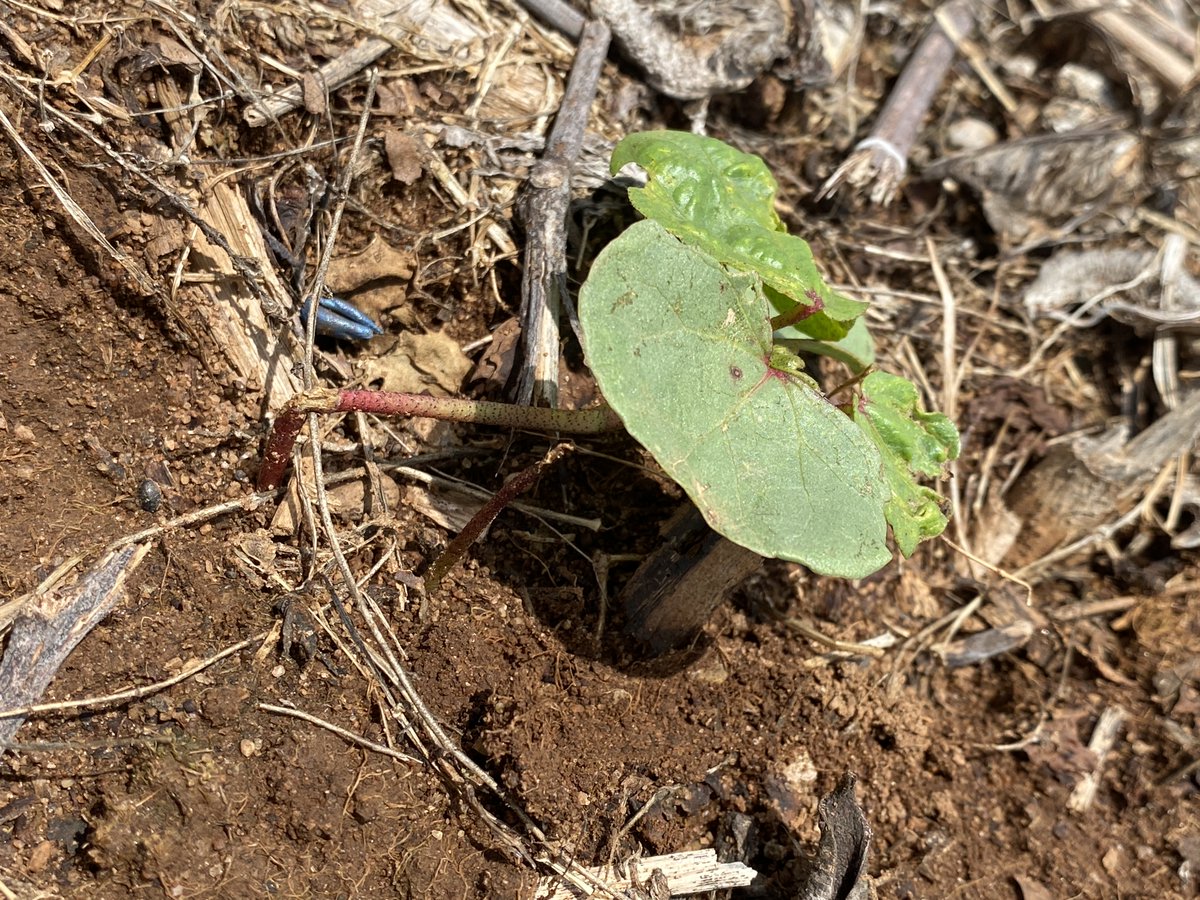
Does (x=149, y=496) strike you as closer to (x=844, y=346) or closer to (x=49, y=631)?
(x=49, y=631)

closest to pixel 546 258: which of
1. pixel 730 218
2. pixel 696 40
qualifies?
pixel 730 218

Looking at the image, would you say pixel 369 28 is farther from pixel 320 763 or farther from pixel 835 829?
pixel 835 829

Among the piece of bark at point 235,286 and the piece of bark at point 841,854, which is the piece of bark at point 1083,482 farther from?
the piece of bark at point 235,286

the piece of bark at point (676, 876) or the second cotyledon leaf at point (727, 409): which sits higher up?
the second cotyledon leaf at point (727, 409)

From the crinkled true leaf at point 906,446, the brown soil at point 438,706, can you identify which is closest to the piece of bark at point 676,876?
the brown soil at point 438,706

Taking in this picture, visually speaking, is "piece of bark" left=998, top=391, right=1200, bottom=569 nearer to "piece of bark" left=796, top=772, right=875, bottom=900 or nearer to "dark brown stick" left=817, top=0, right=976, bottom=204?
"dark brown stick" left=817, top=0, right=976, bottom=204

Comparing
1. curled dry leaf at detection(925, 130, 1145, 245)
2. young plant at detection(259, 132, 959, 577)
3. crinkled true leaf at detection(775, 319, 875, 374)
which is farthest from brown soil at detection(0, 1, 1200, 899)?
curled dry leaf at detection(925, 130, 1145, 245)

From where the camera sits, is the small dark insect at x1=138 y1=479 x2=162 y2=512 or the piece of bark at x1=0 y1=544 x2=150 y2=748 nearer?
the piece of bark at x1=0 y1=544 x2=150 y2=748

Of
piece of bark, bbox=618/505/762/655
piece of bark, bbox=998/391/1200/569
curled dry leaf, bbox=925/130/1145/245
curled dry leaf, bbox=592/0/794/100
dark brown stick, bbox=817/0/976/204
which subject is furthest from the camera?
curled dry leaf, bbox=925/130/1145/245
